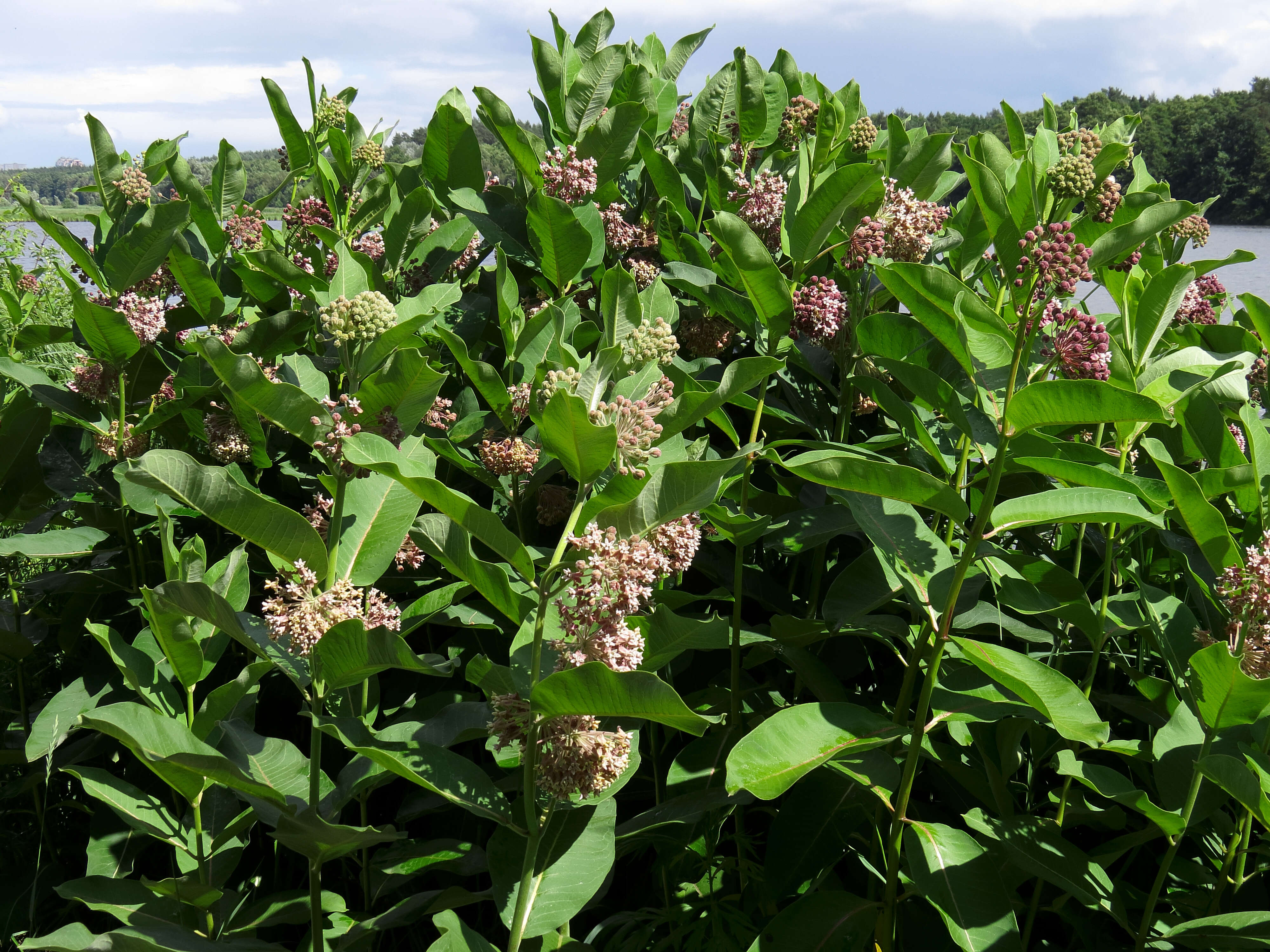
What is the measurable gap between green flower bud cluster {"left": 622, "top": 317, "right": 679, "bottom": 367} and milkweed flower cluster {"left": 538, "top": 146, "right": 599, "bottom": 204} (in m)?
1.07

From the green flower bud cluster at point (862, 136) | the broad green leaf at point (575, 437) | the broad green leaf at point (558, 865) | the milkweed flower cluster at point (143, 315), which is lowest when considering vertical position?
the broad green leaf at point (558, 865)

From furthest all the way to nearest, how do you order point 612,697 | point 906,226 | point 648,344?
point 906,226 < point 648,344 < point 612,697

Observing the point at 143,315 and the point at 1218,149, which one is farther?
the point at 1218,149

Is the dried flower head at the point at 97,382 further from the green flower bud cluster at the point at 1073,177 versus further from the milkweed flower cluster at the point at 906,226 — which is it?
the green flower bud cluster at the point at 1073,177

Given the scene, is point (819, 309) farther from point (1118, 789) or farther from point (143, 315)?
point (143, 315)

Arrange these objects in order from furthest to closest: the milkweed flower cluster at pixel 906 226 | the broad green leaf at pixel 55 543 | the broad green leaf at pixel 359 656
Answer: the broad green leaf at pixel 55 543, the milkweed flower cluster at pixel 906 226, the broad green leaf at pixel 359 656

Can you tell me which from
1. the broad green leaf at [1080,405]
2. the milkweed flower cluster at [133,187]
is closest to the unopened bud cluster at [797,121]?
the broad green leaf at [1080,405]

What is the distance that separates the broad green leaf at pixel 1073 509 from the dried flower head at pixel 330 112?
283 cm

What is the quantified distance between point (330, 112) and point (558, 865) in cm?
290

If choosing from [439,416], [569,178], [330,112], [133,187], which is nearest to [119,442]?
[133,187]

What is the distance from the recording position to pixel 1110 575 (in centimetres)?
231

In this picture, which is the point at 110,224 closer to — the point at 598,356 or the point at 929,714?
the point at 598,356

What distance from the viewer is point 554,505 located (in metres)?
2.38

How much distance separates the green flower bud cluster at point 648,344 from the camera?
170 cm
